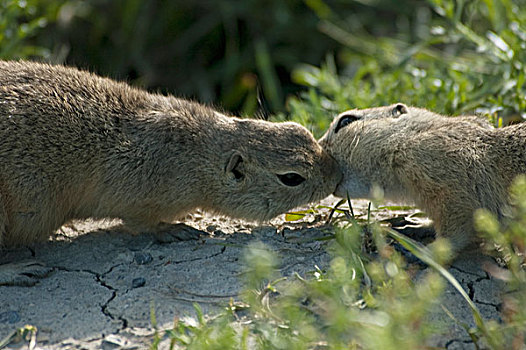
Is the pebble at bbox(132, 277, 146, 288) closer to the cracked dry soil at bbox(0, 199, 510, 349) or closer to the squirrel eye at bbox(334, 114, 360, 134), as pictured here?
the cracked dry soil at bbox(0, 199, 510, 349)

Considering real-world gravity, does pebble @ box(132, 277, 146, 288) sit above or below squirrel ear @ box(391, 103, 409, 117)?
below

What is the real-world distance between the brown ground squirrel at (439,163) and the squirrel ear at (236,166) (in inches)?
23.7

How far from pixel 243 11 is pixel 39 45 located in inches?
90.9

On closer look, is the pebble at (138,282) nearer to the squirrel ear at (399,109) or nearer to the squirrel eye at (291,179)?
the squirrel eye at (291,179)

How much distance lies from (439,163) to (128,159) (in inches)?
70.0

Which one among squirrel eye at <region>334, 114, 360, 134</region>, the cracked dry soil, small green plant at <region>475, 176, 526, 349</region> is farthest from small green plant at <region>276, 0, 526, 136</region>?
small green plant at <region>475, 176, 526, 349</region>

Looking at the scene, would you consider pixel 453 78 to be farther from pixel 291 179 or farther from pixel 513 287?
pixel 513 287

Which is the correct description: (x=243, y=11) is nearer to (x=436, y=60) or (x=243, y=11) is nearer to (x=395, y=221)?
(x=436, y=60)

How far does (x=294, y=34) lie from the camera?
819 cm

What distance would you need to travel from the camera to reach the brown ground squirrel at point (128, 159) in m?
3.86

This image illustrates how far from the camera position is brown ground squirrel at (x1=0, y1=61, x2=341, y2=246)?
3.86 m

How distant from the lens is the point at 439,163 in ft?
12.7

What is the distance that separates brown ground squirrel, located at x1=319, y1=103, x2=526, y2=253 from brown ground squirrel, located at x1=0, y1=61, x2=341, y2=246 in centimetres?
20

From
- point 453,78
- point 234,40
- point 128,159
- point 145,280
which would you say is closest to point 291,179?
point 128,159
